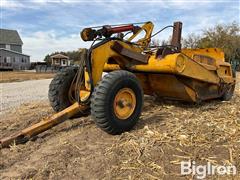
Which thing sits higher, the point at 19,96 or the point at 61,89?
the point at 61,89

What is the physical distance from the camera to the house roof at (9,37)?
6590 centimetres

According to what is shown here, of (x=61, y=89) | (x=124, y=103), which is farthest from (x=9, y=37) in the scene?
(x=124, y=103)

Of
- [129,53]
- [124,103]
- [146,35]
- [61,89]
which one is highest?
[146,35]

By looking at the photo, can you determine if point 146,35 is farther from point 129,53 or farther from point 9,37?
point 9,37

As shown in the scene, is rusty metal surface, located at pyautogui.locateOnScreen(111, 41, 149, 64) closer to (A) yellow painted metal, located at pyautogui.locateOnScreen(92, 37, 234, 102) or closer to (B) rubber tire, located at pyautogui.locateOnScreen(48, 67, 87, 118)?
(A) yellow painted metal, located at pyautogui.locateOnScreen(92, 37, 234, 102)

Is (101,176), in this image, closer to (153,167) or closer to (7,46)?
(153,167)

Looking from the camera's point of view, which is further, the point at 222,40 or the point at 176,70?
the point at 222,40

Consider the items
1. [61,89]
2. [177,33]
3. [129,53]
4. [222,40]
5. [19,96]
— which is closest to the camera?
[129,53]

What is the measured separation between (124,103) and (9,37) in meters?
66.5

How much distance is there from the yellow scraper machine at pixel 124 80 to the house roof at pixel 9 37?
207 feet

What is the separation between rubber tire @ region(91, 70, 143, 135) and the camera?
4.91 m

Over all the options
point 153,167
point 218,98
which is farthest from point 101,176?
point 218,98

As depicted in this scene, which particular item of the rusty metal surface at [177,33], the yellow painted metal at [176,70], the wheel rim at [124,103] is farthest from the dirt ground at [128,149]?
the rusty metal surface at [177,33]

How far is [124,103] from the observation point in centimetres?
535
